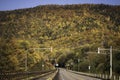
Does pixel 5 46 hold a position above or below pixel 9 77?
above

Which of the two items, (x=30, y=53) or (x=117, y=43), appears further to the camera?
(x=117, y=43)

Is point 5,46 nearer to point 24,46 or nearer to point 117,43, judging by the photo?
point 24,46

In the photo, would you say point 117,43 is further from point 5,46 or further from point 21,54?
point 5,46

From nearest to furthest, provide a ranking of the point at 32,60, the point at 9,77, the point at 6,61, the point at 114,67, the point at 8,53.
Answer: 1. the point at 9,77
2. the point at 6,61
3. the point at 8,53
4. the point at 114,67
5. the point at 32,60

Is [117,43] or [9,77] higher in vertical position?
[117,43]

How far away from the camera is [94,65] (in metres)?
135

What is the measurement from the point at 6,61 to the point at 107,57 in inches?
1731

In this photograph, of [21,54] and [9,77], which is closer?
[9,77]

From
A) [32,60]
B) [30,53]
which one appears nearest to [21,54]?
[32,60]

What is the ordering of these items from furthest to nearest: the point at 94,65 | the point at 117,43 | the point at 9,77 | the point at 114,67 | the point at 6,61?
the point at 117,43
the point at 94,65
the point at 114,67
the point at 6,61
the point at 9,77

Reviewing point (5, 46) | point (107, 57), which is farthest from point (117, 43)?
point (5, 46)

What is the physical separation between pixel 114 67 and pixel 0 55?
113ft

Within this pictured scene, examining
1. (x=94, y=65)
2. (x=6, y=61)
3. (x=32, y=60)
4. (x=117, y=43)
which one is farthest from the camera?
(x=117, y=43)

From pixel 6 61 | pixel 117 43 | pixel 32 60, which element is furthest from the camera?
pixel 117 43
